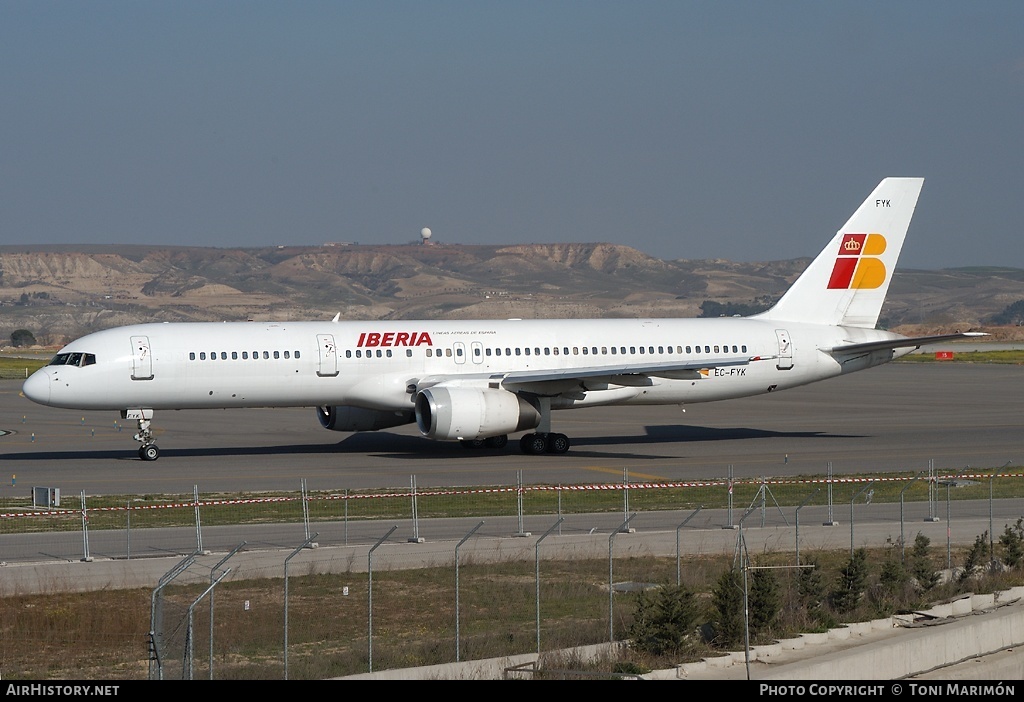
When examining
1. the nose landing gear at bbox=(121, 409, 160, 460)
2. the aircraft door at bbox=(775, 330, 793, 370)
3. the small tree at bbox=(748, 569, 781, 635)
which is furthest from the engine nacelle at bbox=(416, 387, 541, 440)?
the small tree at bbox=(748, 569, 781, 635)

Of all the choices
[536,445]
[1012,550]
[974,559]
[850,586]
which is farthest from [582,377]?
[850,586]

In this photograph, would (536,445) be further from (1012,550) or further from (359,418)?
(1012,550)

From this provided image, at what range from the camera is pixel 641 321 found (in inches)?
1779

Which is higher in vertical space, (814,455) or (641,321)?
(641,321)

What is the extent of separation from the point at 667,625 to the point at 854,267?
31.3m

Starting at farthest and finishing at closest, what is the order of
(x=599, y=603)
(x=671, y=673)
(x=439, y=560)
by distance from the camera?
(x=439, y=560), (x=599, y=603), (x=671, y=673)

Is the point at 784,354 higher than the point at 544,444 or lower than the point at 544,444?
higher

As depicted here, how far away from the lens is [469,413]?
38.3 meters

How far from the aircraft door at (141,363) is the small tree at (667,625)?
2392cm

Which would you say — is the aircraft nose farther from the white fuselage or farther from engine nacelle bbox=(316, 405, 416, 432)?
engine nacelle bbox=(316, 405, 416, 432)
